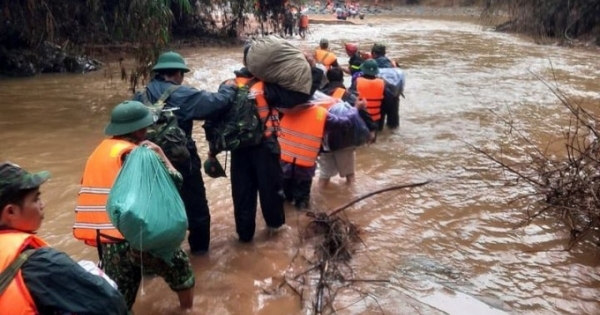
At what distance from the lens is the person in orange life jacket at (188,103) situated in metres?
4.33

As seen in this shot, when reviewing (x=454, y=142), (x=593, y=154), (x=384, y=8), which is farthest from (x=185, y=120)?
(x=384, y=8)

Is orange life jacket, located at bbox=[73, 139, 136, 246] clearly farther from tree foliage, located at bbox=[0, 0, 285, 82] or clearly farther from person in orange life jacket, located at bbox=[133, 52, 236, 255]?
tree foliage, located at bbox=[0, 0, 285, 82]

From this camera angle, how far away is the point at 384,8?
55.2 metres

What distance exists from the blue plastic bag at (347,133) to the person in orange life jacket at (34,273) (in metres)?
3.86

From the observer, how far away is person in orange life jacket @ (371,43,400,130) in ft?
30.6

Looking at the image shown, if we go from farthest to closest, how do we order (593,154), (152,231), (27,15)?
(27,15)
(593,154)
(152,231)

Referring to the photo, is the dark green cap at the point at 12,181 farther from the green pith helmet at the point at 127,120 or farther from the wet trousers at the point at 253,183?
the wet trousers at the point at 253,183

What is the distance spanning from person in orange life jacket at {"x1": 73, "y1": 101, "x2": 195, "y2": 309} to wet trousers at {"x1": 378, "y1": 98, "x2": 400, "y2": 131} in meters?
6.06

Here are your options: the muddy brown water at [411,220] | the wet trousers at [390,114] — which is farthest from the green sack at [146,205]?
the wet trousers at [390,114]

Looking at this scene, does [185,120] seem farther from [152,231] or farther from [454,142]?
[454,142]

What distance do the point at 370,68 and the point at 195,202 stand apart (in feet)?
14.7

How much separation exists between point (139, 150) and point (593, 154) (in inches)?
177

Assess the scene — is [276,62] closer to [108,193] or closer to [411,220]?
[108,193]

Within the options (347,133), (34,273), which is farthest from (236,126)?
(34,273)
